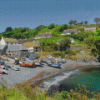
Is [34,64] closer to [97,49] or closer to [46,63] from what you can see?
[46,63]

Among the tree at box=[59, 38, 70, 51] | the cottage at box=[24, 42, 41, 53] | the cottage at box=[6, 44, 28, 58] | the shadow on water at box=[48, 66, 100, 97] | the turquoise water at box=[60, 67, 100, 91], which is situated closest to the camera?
the shadow on water at box=[48, 66, 100, 97]

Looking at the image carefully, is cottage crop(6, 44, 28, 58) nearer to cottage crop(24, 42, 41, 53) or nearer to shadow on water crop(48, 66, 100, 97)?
cottage crop(24, 42, 41, 53)

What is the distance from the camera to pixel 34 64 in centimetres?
4259

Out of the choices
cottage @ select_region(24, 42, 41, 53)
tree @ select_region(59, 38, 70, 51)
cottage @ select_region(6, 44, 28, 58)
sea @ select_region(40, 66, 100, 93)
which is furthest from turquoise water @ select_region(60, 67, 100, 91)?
cottage @ select_region(24, 42, 41, 53)

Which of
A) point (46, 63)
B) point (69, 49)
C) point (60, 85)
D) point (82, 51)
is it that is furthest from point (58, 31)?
point (60, 85)

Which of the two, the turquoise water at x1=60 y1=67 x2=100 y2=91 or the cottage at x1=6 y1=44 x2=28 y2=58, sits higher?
the cottage at x1=6 y1=44 x2=28 y2=58

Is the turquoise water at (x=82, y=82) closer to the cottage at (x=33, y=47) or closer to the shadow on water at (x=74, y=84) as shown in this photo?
the shadow on water at (x=74, y=84)

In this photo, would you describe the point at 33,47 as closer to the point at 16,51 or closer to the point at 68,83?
the point at 16,51

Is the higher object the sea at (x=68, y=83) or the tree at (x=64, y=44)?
the tree at (x=64, y=44)

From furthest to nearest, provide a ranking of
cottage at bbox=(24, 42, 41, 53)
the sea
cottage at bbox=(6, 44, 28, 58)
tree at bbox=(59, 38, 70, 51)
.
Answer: cottage at bbox=(24, 42, 41, 53) < tree at bbox=(59, 38, 70, 51) < cottage at bbox=(6, 44, 28, 58) < the sea

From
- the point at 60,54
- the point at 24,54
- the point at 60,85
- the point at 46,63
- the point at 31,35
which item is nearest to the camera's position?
the point at 60,85

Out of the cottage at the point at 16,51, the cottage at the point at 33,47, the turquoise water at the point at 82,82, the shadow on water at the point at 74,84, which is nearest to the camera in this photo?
the shadow on water at the point at 74,84

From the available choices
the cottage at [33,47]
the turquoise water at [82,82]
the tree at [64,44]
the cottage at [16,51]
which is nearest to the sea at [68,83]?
the turquoise water at [82,82]

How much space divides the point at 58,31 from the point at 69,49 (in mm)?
41459
